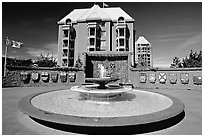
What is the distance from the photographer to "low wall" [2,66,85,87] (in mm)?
15992

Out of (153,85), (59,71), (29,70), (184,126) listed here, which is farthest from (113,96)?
(29,70)

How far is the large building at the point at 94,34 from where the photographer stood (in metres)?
39.9

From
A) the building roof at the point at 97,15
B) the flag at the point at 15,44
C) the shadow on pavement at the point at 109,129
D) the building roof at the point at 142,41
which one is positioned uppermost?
the building roof at the point at 142,41

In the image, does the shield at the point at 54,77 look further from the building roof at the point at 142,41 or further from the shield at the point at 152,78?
the building roof at the point at 142,41

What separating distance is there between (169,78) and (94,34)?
2787 centimetres

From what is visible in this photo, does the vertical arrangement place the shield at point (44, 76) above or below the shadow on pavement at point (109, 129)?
above

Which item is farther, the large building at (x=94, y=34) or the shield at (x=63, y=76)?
the large building at (x=94, y=34)

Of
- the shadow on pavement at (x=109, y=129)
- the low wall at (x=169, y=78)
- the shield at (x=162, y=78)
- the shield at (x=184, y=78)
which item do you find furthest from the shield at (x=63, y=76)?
the shield at (x=184, y=78)

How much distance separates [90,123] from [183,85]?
1564 centimetres

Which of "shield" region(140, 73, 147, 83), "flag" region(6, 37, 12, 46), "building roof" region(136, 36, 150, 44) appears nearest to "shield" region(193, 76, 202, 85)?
"shield" region(140, 73, 147, 83)

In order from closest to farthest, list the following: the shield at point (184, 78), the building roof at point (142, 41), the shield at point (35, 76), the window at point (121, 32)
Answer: the shield at point (184, 78) → the shield at point (35, 76) → the window at point (121, 32) → the building roof at point (142, 41)

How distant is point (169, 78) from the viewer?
1659 cm

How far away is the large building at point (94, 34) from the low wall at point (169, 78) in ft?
74.0

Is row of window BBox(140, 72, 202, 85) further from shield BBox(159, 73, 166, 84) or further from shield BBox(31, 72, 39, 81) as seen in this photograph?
shield BBox(31, 72, 39, 81)
